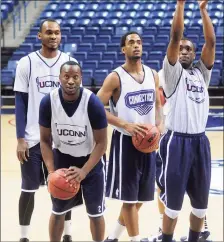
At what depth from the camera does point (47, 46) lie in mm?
4711

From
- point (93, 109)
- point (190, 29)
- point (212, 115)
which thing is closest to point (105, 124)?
point (93, 109)

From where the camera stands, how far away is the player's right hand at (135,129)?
4.53 meters

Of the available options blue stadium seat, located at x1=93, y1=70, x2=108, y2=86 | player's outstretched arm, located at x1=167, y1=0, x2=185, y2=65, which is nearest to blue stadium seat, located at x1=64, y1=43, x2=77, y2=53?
blue stadium seat, located at x1=93, y1=70, x2=108, y2=86

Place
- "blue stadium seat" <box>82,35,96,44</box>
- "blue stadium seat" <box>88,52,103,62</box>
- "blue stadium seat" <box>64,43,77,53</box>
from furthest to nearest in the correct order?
"blue stadium seat" <box>82,35,96,44</box> < "blue stadium seat" <box>64,43,77,53</box> < "blue stadium seat" <box>88,52,103,62</box>

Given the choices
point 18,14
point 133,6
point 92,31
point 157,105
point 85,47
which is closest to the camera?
point 157,105

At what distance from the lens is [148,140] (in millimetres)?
4516

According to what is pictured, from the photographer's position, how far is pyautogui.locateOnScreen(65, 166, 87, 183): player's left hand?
4035 millimetres

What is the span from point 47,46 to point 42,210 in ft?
7.43

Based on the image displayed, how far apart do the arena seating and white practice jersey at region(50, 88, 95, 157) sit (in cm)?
975

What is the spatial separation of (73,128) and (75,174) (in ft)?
1.08

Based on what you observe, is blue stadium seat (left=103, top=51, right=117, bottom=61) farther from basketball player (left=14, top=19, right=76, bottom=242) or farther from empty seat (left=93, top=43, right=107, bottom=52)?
basketball player (left=14, top=19, right=76, bottom=242)

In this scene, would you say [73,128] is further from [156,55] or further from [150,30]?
[150,30]

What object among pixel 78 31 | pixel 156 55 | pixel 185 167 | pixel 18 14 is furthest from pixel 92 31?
pixel 185 167

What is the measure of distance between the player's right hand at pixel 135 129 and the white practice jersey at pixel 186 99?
0.26 metres
